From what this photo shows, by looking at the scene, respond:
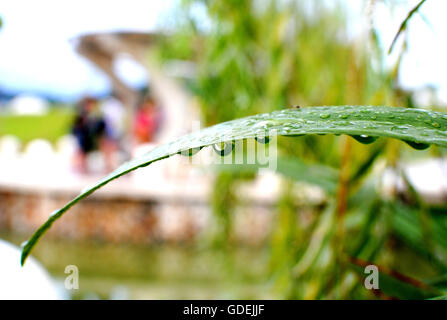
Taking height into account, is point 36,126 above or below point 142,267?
above

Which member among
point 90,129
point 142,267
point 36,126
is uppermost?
point 36,126

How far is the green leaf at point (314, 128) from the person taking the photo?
18cm

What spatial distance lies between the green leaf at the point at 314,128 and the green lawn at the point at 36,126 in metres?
11.5

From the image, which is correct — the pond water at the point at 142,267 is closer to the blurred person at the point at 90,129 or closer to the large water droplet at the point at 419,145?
the blurred person at the point at 90,129

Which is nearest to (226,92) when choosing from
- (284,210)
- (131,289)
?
(284,210)

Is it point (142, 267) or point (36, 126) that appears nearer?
point (142, 267)

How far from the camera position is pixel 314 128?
0.18 meters

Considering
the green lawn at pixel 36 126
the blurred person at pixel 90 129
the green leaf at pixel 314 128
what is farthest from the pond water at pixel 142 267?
the green lawn at pixel 36 126

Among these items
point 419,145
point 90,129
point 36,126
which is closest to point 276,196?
point 419,145

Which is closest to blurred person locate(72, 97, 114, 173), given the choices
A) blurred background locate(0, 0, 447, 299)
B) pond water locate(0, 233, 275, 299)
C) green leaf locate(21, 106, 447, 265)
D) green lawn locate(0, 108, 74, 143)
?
blurred background locate(0, 0, 447, 299)

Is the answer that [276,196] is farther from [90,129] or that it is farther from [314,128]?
[90,129]

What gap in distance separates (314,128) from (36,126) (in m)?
13.1

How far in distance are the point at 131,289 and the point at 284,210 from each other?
234 cm
